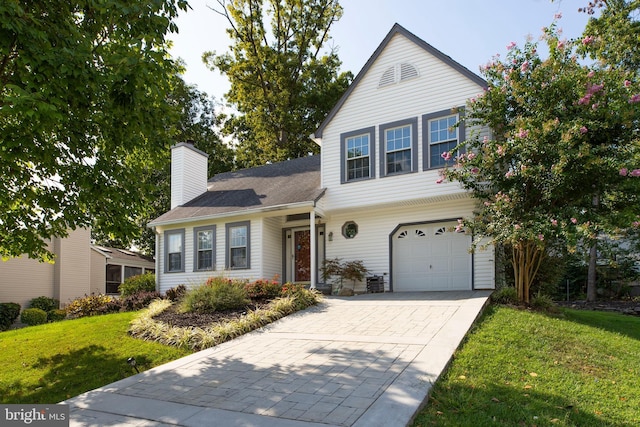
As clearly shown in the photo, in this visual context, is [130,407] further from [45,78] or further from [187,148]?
[187,148]

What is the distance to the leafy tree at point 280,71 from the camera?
27.7 m

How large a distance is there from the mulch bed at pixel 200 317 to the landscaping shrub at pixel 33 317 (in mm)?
10800

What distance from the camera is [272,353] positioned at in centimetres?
732

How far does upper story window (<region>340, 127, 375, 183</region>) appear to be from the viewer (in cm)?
1420

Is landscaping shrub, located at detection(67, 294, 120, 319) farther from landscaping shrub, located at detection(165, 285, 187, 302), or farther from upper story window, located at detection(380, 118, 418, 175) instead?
upper story window, located at detection(380, 118, 418, 175)

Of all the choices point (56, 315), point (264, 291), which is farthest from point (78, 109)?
point (56, 315)

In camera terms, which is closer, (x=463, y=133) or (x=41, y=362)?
(x=41, y=362)

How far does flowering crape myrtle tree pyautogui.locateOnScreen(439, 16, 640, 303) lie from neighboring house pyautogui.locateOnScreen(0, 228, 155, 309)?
16.4 metres

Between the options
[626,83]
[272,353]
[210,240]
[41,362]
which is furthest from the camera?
[210,240]

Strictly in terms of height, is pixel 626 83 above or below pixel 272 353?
above

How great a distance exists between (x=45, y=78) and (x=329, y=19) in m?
25.5

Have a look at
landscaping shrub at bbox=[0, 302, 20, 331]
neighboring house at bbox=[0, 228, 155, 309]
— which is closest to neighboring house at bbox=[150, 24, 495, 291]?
landscaping shrub at bbox=[0, 302, 20, 331]

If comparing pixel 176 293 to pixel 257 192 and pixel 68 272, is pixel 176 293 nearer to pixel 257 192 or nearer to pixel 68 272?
pixel 257 192

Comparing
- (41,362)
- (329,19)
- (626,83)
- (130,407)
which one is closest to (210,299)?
(41,362)
